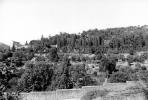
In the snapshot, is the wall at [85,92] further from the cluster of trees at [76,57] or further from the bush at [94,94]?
the cluster of trees at [76,57]

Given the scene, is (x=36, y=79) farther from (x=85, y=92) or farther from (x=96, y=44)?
(x=96, y=44)

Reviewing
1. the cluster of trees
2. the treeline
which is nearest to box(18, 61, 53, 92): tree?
the cluster of trees

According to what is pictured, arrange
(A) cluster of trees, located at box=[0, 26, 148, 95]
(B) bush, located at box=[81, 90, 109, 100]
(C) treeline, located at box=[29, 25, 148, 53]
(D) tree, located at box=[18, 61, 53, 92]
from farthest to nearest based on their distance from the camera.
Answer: (C) treeline, located at box=[29, 25, 148, 53]
(A) cluster of trees, located at box=[0, 26, 148, 95]
(D) tree, located at box=[18, 61, 53, 92]
(B) bush, located at box=[81, 90, 109, 100]

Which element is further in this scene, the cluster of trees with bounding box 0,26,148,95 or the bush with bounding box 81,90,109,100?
the cluster of trees with bounding box 0,26,148,95

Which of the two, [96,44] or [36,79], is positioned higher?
[96,44]

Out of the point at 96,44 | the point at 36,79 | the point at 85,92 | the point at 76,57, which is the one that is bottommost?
the point at 36,79

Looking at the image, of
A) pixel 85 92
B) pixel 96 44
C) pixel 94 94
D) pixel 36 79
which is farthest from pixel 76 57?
pixel 94 94

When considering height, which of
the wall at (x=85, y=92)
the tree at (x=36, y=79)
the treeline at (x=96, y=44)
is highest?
the treeline at (x=96, y=44)

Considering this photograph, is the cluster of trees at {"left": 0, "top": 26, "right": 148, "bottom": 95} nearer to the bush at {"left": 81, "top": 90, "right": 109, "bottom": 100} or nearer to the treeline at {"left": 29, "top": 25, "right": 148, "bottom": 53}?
the treeline at {"left": 29, "top": 25, "right": 148, "bottom": 53}

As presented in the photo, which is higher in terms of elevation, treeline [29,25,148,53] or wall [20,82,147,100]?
treeline [29,25,148,53]

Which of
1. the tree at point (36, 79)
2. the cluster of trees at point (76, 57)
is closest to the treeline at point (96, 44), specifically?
the cluster of trees at point (76, 57)

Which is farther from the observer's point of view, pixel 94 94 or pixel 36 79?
pixel 36 79

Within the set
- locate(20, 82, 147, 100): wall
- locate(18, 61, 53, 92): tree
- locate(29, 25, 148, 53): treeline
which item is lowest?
locate(18, 61, 53, 92): tree

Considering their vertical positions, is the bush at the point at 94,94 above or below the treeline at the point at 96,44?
below
